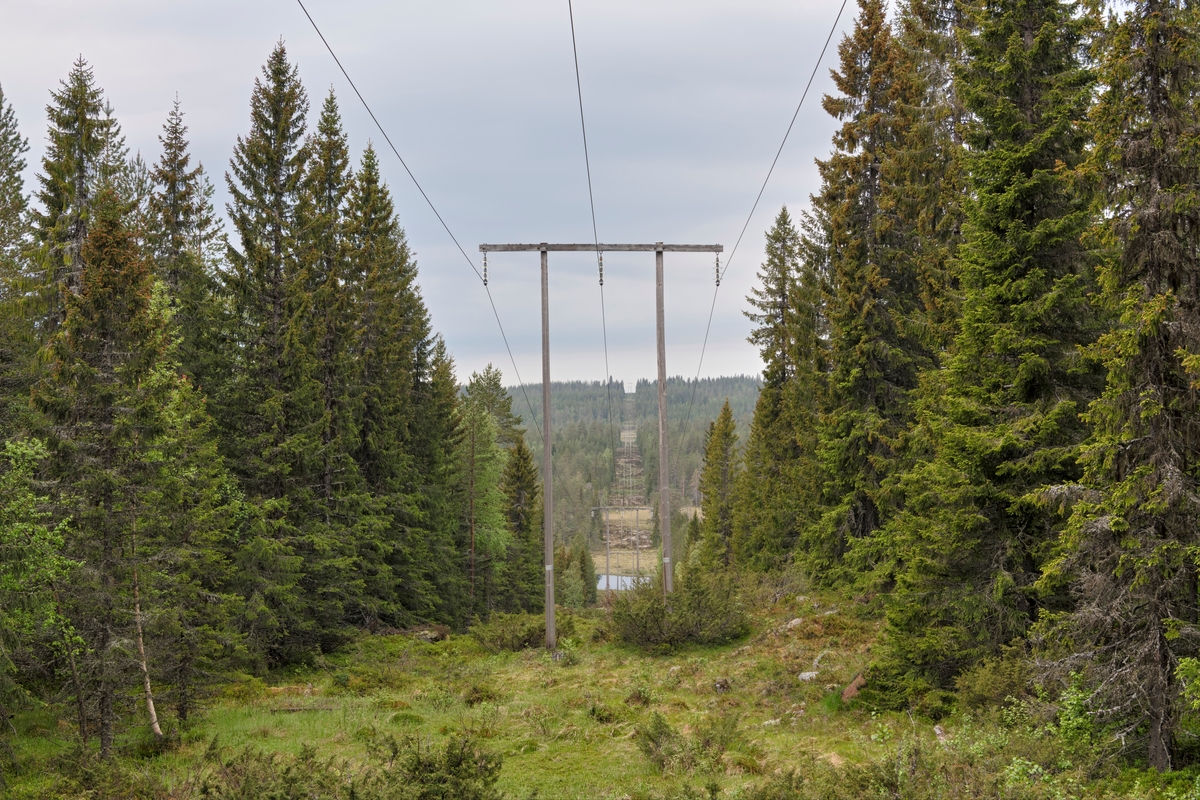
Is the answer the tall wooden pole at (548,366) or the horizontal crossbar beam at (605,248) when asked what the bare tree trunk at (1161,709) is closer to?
the tall wooden pole at (548,366)

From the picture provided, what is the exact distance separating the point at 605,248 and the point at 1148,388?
14541 millimetres

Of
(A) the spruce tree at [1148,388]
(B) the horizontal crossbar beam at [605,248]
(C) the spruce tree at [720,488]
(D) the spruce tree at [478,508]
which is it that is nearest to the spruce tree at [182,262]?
(B) the horizontal crossbar beam at [605,248]

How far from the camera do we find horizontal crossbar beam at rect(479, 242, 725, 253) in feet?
65.2

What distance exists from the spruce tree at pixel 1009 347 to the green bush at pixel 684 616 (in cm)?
876

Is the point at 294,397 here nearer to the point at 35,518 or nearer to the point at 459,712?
the point at 35,518

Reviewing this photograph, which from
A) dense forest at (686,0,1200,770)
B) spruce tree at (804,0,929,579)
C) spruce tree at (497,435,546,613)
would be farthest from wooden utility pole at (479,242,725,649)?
spruce tree at (497,435,546,613)

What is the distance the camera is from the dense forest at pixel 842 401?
A: 7.48m

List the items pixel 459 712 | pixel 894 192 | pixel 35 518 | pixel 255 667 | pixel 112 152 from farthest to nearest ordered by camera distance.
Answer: pixel 112 152
pixel 255 667
pixel 894 192
pixel 459 712
pixel 35 518

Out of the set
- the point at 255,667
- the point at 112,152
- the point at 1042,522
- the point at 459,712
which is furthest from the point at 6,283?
the point at 1042,522

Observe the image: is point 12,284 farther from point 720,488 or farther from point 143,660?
point 720,488

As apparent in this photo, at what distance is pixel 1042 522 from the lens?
10320mm

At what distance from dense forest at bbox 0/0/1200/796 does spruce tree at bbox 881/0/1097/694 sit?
53 mm

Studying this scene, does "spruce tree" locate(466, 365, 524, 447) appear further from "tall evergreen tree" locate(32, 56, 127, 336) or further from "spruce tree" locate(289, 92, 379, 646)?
"tall evergreen tree" locate(32, 56, 127, 336)

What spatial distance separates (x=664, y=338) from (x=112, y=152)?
22822 millimetres
